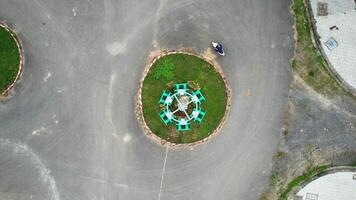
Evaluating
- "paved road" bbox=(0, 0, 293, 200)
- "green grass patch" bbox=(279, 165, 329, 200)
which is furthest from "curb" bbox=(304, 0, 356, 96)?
"green grass patch" bbox=(279, 165, 329, 200)

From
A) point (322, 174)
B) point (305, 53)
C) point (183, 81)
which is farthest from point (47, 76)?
point (322, 174)

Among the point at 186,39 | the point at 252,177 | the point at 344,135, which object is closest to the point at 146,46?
the point at 186,39

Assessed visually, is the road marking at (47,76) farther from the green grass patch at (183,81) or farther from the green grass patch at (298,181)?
the green grass patch at (298,181)

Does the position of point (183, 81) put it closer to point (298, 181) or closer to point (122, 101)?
point (122, 101)

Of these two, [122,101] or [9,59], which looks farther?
[122,101]

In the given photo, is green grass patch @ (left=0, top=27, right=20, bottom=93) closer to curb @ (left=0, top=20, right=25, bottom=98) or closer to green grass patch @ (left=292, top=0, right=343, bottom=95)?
curb @ (left=0, top=20, right=25, bottom=98)

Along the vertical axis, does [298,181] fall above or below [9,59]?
below

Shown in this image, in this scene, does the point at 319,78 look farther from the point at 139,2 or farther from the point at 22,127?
the point at 22,127

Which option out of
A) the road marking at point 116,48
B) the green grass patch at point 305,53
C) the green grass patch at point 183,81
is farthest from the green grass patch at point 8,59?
the green grass patch at point 305,53
